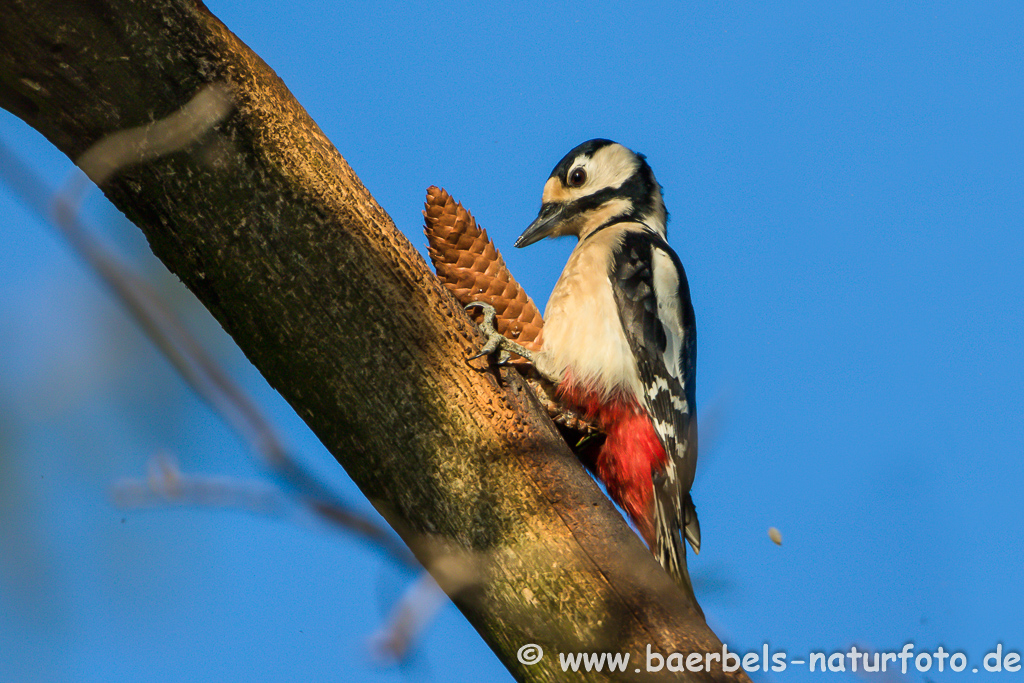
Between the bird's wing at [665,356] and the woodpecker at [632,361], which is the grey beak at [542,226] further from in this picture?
the bird's wing at [665,356]

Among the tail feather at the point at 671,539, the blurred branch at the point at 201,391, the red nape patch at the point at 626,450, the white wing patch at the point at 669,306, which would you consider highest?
the white wing patch at the point at 669,306

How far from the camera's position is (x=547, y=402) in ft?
8.54

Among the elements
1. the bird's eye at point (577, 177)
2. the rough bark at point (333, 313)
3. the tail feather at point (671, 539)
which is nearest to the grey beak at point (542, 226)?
the bird's eye at point (577, 177)

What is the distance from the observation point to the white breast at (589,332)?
257cm

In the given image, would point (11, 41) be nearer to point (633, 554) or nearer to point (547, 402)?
point (633, 554)

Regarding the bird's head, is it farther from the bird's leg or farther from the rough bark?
the rough bark

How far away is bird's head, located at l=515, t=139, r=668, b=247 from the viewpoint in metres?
3.26

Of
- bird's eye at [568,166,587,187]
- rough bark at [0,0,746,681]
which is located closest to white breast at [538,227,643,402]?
bird's eye at [568,166,587,187]

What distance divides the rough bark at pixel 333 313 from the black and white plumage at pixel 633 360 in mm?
834

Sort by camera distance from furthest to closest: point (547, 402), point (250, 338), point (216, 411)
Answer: point (547, 402) < point (250, 338) < point (216, 411)

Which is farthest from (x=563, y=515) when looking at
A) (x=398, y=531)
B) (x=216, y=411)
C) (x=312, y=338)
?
(x=216, y=411)

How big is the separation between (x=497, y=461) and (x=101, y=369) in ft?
2.69

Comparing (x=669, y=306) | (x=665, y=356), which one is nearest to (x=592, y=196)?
(x=669, y=306)

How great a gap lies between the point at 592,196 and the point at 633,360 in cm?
91
